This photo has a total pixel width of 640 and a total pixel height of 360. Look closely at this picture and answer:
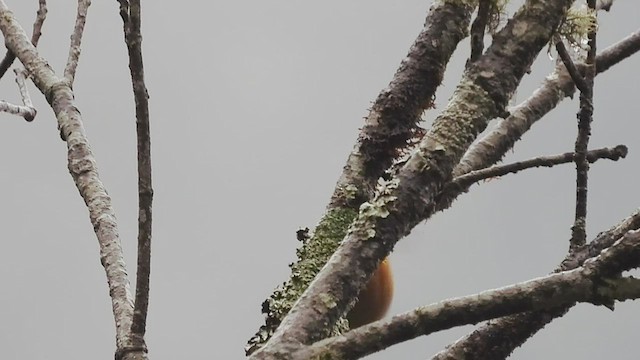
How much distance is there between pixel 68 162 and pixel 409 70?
0.59 m

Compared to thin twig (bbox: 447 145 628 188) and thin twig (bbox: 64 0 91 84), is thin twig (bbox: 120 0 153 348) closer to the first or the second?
thin twig (bbox: 447 145 628 188)

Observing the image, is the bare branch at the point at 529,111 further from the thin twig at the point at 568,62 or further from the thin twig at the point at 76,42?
the thin twig at the point at 76,42

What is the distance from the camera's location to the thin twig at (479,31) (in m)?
1.13

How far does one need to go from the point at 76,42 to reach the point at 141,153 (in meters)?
0.82

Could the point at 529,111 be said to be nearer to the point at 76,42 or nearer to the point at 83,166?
the point at 83,166

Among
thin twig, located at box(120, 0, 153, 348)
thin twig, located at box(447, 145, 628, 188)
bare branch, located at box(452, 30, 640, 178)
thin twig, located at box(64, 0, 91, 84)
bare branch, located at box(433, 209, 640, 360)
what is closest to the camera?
thin twig, located at box(120, 0, 153, 348)

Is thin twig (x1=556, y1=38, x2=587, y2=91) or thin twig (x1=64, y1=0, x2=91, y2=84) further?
thin twig (x1=64, y1=0, x2=91, y2=84)

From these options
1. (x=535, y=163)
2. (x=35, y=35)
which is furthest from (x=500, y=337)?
(x=35, y=35)

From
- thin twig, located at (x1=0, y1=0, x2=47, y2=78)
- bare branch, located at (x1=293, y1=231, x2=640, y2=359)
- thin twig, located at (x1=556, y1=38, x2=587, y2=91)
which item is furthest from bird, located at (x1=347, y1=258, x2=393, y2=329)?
thin twig, located at (x1=0, y1=0, x2=47, y2=78)

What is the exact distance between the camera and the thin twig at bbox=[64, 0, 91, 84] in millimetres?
1617

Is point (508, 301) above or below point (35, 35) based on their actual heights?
below

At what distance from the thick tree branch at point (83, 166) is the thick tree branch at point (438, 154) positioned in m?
0.30

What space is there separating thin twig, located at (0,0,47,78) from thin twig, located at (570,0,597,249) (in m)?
1.13

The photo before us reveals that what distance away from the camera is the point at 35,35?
6.06 feet
